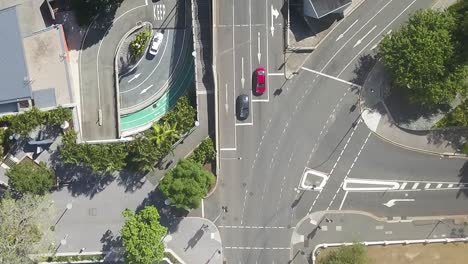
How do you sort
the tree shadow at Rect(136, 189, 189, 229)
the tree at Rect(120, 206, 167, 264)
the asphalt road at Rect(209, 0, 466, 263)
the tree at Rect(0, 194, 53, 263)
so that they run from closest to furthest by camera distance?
the tree at Rect(0, 194, 53, 263), the tree at Rect(120, 206, 167, 264), the asphalt road at Rect(209, 0, 466, 263), the tree shadow at Rect(136, 189, 189, 229)

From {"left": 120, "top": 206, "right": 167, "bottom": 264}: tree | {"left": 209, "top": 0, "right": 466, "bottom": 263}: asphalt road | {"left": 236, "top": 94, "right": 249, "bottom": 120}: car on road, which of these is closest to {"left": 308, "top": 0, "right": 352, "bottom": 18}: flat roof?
{"left": 209, "top": 0, "right": 466, "bottom": 263}: asphalt road

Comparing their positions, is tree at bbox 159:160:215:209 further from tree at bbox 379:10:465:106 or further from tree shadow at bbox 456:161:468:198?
tree shadow at bbox 456:161:468:198

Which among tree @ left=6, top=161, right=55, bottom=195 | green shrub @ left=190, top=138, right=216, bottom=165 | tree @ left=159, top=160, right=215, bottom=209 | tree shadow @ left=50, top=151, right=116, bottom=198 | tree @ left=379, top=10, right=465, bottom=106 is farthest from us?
tree shadow @ left=50, top=151, right=116, bottom=198

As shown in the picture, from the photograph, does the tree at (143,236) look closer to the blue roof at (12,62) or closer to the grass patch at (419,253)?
the blue roof at (12,62)

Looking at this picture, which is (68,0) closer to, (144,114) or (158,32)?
(158,32)

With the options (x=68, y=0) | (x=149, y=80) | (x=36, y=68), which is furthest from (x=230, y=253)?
(x=68, y=0)

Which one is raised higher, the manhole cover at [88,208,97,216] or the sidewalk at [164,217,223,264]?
the manhole cover at [88,208,97,216]

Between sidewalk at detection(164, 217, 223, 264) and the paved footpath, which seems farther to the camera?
sidewalk at detection(164, 217, 223, 264)

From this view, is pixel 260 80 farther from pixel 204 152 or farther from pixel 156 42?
pixel 156 42
